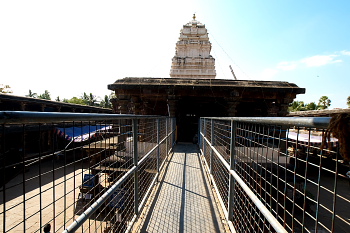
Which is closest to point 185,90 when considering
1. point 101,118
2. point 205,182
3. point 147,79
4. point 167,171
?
point 147,79

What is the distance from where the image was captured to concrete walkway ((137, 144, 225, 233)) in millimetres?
2523

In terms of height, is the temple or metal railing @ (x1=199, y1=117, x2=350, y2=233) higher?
the temple

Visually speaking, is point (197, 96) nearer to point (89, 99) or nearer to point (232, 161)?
point (232, 161)

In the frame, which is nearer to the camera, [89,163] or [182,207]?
[89,163]

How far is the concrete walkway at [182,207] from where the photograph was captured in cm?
252

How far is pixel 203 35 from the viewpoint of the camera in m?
19.5

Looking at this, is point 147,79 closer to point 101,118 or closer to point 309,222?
point 101,118

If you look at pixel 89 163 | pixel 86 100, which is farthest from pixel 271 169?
pixel 86 100

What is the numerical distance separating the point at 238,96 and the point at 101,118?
7306 mm

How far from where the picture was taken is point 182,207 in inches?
117

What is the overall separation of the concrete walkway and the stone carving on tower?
14373 mm

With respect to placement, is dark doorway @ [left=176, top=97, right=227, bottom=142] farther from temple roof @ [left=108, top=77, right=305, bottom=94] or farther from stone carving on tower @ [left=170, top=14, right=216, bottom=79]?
stone carving on tower @ [left=170, top=14, right=216, bottom=79]

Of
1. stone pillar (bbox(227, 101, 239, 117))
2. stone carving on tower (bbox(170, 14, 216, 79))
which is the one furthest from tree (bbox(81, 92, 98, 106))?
stone pillar (bbox(227, 101, 239, 117))

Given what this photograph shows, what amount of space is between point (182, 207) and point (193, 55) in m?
17.5
